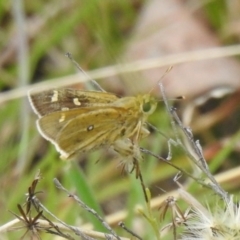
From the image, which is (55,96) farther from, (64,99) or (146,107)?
(146,107)

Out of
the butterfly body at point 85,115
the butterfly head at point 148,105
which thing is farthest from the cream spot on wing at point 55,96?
the butterfly head at point 148,105

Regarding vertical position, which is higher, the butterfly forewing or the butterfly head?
the butterfly forewing

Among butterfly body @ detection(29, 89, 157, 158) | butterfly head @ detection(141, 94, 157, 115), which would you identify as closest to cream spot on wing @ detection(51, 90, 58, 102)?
butterfly body @ detection(29, 89, 157, 158)

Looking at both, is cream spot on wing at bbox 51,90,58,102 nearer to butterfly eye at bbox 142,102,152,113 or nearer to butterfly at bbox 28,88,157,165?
butterfly at bbox 28,88,157,165

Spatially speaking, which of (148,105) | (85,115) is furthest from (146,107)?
(85,115)

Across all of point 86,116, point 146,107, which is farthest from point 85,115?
point 146,107

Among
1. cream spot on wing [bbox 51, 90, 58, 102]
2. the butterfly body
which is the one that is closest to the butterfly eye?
the butterfly body

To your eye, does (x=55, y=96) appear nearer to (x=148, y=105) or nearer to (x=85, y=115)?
(x=85, y=115)

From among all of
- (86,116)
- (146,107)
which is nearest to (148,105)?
(146,107)

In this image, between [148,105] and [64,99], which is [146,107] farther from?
[64,99]
